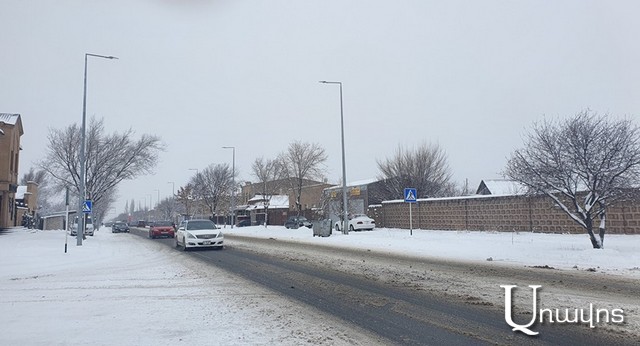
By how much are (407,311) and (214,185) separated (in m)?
69.7

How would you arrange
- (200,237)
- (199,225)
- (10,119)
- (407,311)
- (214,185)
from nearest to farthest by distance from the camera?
(407,311) → (200,237) → (199,225) → (10,119) → (214,185)

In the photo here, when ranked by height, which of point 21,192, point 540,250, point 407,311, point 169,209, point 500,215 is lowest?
point 407,311

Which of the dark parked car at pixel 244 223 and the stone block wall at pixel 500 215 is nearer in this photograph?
the stone block wall at pixel 500 215

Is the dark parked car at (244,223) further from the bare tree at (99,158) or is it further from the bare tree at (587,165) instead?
the bare tree at (587,165)

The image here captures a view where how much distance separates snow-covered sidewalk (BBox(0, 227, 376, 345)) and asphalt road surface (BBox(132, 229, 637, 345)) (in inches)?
21.3

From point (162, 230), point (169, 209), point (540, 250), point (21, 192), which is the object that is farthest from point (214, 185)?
point (540, 250)

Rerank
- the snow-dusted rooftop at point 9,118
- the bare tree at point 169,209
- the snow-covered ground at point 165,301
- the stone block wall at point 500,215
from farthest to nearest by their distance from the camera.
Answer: the bare tree at point 169,209, the snow-dusted rooftop at point 9,118, the stone block wall at point 500,215, the snow-covered ground at point 165,301

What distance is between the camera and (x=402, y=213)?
38.4 metres

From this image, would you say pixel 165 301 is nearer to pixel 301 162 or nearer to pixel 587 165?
pixel 587 165

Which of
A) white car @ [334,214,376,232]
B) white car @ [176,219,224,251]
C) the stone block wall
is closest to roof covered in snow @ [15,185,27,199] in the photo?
white car @ [334,214,376,232]

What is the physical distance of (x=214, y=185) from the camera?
247 ft

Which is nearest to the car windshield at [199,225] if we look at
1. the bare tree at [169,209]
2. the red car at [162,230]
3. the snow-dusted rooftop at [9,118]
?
the red car at [162,230]

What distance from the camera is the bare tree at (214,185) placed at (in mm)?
73750

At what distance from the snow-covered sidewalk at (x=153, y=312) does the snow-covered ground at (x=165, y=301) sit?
0.05 feet
